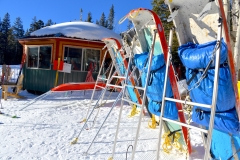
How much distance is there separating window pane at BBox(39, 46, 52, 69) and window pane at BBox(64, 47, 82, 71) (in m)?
0.89

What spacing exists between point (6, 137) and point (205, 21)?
432 cm

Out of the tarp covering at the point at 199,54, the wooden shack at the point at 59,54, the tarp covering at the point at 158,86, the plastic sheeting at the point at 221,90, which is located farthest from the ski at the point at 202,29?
the wooden shack at the point at 59,54

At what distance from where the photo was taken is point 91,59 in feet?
37.3

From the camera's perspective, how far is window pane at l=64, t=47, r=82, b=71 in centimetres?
1085

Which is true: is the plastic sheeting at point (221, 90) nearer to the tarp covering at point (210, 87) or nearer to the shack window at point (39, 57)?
the tarp covering at point (210, 87)

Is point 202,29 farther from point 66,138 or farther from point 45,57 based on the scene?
point 45,57

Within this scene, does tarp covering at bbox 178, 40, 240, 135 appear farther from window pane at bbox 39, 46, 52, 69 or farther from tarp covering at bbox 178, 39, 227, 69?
window pane at bbox 39, 46, 52, 69

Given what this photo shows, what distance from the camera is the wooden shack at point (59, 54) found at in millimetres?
10586

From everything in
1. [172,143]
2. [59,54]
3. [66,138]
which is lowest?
[66,138]

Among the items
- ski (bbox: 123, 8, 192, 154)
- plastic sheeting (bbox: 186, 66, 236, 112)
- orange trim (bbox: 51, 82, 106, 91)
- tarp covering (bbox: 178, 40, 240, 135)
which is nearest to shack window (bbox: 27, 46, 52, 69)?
orange trim (bbox: 51, 82, 106, 91)

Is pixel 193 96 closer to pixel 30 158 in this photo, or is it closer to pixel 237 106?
pixel 237 106

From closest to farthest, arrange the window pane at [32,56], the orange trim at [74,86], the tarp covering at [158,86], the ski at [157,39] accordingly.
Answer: the ski at [157,39], the tarp covering at [158,86], the orange trim at [74,86], the window pane at [32,56]

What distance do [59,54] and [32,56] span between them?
2.05 metres

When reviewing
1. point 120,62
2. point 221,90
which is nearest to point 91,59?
point 120,62
